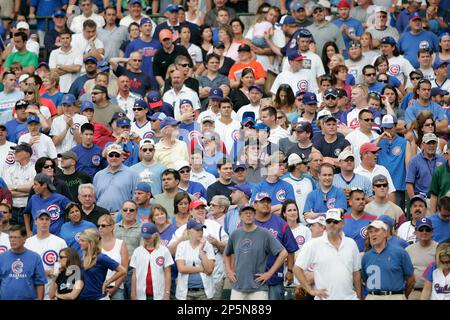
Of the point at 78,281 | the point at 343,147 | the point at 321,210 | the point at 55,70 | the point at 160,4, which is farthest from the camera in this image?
the point at 160,4

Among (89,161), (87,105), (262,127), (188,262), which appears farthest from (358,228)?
(87,105)

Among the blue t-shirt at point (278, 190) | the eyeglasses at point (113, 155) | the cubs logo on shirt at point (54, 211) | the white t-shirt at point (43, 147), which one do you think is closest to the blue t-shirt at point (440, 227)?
the blue t-shirt at point (278, 190)

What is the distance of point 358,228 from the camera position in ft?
58.6

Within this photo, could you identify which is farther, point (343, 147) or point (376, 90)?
point (376, 90)

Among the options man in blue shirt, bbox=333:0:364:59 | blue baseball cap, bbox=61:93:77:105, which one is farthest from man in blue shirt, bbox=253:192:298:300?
man in blue shirt, bbox=333:0:364:59

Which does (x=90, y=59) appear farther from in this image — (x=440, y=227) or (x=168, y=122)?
(x=440, y=227)

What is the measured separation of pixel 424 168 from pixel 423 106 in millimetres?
2011

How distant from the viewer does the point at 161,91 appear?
2352 cm

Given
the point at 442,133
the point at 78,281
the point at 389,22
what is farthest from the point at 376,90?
the point at 78,281

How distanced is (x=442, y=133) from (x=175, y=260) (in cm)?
577

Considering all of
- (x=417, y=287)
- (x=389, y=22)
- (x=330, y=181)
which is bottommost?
(x=417, y=287)

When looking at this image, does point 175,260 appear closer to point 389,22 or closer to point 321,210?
point 321,210

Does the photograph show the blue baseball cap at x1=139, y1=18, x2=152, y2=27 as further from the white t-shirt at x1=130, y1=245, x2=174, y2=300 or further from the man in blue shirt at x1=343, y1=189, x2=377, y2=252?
the white t-shirt at x1=130, y1=245, x2=174, y2=300

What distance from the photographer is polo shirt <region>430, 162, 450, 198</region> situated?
19.2 m
